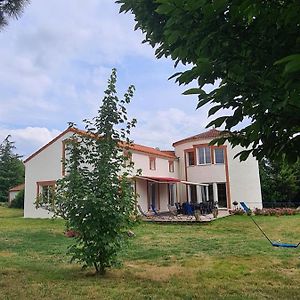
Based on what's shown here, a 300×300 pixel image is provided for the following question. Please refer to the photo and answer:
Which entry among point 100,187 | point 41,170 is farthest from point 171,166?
point 100,187

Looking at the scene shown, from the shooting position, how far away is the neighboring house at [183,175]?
109 ft

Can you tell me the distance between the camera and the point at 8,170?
69.9 m

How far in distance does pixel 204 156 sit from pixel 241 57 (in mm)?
33322

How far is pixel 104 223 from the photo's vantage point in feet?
32.2

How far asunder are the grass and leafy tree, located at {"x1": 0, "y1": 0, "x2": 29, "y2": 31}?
22.5ft

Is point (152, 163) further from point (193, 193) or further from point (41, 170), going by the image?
point (41, 170)

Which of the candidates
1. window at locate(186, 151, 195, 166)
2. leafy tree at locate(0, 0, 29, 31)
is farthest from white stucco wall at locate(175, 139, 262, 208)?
leafy tree at locate(0, 0, 29, 31)

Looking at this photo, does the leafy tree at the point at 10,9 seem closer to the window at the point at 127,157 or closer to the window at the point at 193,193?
the window at the point at 127,157

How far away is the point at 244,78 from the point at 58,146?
31.0 m

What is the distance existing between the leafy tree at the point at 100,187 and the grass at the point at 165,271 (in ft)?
2.83

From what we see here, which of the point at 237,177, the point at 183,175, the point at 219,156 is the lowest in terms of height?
the point at 237,177

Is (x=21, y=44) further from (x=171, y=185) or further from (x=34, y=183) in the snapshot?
(x=171, y=185)

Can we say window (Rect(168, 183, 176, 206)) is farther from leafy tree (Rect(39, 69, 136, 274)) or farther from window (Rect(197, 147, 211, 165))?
leafy tree (Rect(39, 69, 136, 274))

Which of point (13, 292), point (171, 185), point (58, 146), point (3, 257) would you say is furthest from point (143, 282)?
point (171, 185)
